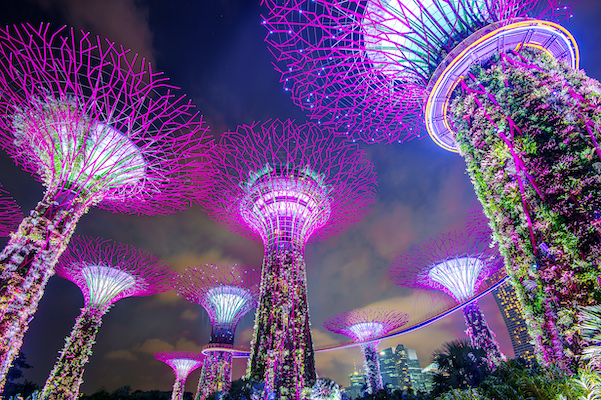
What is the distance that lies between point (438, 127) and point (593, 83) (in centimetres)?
396

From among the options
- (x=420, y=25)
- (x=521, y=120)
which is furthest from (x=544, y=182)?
(x=420, y=25)

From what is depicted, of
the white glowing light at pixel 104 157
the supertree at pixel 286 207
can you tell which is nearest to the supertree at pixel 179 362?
the supertree at pixel 286 207

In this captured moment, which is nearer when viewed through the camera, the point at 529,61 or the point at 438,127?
the point at 529,61

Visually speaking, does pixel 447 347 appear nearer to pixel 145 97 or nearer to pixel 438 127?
pixel 438 127

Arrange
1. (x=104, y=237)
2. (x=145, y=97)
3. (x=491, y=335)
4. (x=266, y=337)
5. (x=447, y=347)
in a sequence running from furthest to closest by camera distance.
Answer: (x=104, y=237), (x=491, y=335), (x=266, y=337), (x=447, y=347), (x=145, y=97)

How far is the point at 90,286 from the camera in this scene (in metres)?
19.2

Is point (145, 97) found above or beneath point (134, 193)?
above

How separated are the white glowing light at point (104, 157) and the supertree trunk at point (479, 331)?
21084 mm

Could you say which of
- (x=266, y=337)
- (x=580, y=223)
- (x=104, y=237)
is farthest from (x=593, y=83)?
(x=104, y=237)

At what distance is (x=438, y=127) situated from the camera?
9.09 meters

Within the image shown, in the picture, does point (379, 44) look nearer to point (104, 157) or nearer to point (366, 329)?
point (104, 157)

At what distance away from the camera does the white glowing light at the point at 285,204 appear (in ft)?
54.0

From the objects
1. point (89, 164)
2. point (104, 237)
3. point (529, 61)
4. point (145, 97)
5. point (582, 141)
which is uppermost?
point (104, 237)

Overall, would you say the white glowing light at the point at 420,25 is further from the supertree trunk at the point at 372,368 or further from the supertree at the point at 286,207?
the supertree trunk at the point at 372,368
